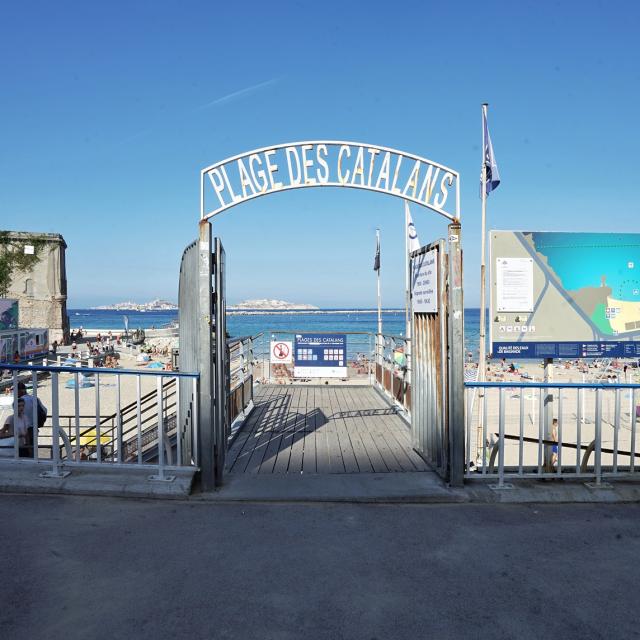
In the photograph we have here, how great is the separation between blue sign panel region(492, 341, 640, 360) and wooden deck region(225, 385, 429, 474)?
1542mm

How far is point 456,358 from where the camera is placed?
191 inches

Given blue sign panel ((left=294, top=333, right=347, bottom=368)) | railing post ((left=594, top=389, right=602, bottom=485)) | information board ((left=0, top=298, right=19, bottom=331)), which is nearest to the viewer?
railing post ((left=594, top=389, right=602, bottom=485))

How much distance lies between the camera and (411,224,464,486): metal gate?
191 inches

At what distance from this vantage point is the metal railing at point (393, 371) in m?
8.62

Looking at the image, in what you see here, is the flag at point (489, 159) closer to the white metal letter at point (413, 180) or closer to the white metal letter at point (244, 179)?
the white metal letter at point (413, 180)

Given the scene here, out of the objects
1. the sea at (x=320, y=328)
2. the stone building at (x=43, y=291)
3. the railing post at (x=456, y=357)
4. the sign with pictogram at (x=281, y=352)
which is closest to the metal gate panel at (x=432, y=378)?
the railing post at (x=456, y=357)

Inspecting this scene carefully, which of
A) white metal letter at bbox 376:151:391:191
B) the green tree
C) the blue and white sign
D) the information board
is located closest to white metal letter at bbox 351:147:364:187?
white metal letter at bbox 376:151:391:191

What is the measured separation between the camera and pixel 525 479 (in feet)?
16.2

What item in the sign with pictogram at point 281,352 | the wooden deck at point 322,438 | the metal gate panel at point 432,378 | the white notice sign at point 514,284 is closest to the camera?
the metal gate panel at point 432,378

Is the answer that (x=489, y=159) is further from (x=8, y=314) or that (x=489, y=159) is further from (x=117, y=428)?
(x=8, y=314)

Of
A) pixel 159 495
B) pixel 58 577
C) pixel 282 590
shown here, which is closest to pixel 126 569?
pixel 58 577

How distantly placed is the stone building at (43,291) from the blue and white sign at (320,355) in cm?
4980

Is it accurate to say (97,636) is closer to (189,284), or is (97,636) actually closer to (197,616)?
(197,616)

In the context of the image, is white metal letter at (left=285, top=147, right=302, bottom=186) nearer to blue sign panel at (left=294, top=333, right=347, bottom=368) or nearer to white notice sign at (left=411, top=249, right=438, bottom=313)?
white notice sign at (left=411, top=249, right=438, bottom=313)
